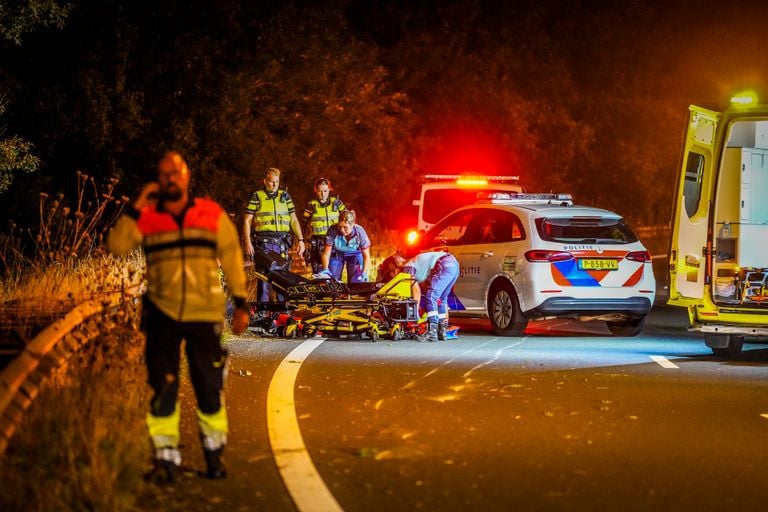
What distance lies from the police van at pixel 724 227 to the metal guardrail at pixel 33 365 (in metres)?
6.70

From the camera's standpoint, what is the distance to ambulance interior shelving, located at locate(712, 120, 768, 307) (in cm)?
1404

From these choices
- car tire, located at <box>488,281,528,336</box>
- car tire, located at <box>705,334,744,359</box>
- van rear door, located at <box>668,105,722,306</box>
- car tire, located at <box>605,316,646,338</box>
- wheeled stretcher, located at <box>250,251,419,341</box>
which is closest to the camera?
van rear door, located at <box>668,105,722,306</box>

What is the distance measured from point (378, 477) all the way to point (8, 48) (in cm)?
2174

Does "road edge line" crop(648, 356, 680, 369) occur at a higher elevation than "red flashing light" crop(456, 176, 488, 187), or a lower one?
lower

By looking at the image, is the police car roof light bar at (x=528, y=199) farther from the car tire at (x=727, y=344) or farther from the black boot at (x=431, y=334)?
the car tire at (x=727, y=344)

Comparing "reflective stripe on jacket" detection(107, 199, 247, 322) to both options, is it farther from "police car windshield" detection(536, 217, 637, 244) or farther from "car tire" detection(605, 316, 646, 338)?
"car tire" detection(605, 316, 646, 338)

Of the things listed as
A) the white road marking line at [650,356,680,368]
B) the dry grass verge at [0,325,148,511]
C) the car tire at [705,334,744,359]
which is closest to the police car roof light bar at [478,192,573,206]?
the car tire at [705,334,744,359]

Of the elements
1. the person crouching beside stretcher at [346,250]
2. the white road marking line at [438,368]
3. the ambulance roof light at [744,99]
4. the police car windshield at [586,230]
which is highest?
the ambulance roof light at [744,99]

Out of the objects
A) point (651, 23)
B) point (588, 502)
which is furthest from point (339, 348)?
point (651, 23)

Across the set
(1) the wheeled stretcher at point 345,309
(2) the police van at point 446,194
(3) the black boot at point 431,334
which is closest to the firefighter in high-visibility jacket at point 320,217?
(1) the wheeled stretcher at point 345,309

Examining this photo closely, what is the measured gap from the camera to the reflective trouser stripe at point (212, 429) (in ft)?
23.0

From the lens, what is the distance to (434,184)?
21000 mm

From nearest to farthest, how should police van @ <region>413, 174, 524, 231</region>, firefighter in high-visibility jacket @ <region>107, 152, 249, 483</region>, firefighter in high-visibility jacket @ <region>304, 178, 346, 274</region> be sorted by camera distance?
firefighter in high-visibility jacket @ <region>107, 152, 249, 483</region>, firefighter in high-visibility jacket @ <region>304, 178, 346, 274</region>, police van @ <region>413, 174, 524, 231</region>

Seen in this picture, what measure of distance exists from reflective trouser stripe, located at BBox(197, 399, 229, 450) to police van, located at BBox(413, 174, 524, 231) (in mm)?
13851
